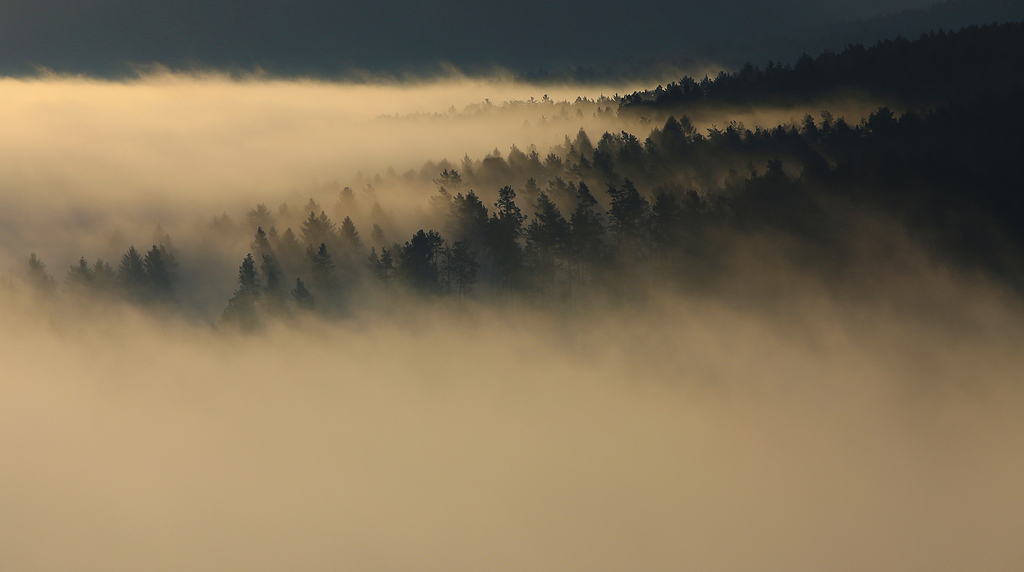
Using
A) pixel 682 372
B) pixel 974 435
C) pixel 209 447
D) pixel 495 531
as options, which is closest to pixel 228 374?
pixel 209 447

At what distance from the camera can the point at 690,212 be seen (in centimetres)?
8412

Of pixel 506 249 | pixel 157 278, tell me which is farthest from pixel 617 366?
pixel 157 278

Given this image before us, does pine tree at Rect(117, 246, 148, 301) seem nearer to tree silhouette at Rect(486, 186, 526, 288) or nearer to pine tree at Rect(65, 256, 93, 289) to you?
pine tree at Rect(65, 256, 93, 289)

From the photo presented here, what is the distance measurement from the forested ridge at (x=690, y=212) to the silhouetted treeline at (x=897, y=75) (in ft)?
1.29

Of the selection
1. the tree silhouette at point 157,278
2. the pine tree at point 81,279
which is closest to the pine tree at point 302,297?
the tree silhouette at point 157,278

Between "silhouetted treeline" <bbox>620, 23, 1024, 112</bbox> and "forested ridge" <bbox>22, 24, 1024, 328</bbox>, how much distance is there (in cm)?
39

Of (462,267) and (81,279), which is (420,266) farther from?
(81,279)

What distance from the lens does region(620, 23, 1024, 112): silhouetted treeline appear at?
3912 inches

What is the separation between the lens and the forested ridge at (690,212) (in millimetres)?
77125

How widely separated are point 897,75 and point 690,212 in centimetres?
4837

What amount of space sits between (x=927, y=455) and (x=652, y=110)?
80.3 m

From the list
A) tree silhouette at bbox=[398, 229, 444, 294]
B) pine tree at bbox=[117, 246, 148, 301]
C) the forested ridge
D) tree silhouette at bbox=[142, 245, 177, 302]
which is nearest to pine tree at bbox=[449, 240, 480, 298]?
the forested ridge

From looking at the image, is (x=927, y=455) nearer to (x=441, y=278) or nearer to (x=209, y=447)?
(x=441, y=278)

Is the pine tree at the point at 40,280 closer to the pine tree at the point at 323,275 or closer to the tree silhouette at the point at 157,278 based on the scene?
the tree silhouette at the point at 157,278
